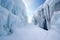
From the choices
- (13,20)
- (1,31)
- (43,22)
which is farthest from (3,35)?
(43,22)

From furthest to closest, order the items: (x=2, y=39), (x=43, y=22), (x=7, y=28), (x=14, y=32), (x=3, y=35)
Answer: (x=43, y=22)
(x=14, y=32)
(x=7, y=28)
(x=3, y=35)
(x=2, y=39)

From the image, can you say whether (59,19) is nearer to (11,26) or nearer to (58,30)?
(58,30)

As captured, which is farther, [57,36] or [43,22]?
[43,22]

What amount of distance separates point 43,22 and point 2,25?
934cm

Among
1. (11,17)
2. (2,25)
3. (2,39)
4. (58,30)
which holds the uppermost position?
(11,17)

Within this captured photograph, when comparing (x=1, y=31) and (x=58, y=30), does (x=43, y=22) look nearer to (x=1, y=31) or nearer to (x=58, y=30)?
(x=58, y=30)

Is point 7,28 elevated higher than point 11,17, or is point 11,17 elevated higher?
Result: point 11,17

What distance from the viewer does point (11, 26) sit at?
20.8ft

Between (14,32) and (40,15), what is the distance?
9076mm

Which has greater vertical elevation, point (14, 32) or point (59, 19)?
point (59, 19)

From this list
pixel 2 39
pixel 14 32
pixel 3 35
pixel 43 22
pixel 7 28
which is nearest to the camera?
pixel 2 39

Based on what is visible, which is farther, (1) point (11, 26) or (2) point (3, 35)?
(1) point (11, 26)

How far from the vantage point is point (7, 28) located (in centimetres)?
602

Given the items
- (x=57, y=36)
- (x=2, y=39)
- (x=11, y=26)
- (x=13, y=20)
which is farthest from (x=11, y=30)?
(x=57, y=36)
